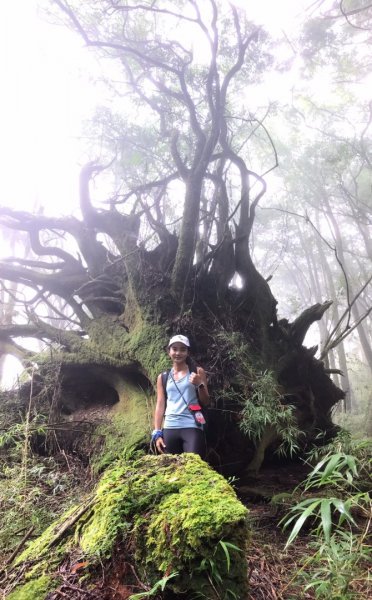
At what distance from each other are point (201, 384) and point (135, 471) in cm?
162

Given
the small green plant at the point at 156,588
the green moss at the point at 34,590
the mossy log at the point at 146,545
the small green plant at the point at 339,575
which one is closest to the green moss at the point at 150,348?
the mossy log at the point at 146,545

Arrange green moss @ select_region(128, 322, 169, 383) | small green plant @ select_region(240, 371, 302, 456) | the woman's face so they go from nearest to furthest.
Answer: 1. the woman's face
2. small green plant @ select_region(240, 371, 302, 456)
3. green moss @ select_region(128, 322, 169, 383)

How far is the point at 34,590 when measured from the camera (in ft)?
5.65

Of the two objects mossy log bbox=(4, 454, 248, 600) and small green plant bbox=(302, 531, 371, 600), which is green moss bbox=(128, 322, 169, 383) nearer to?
mossy log bbox=(4, 454, 248, 600)

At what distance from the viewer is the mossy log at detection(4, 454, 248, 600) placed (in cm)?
169

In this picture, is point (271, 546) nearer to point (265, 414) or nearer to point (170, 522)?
point (265, 414)

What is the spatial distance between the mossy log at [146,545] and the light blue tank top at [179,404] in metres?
1.76

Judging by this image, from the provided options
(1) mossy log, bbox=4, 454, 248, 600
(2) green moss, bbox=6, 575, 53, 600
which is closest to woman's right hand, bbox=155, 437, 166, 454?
(1) mossy log, bbox=4, 454, 248, 600

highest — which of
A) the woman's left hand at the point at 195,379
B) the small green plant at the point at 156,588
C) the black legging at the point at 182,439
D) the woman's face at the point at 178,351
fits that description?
Result: the woman's face at the point at 178,351

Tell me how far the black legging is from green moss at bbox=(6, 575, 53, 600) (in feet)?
7.30

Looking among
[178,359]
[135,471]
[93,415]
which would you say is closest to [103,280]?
[93,415]

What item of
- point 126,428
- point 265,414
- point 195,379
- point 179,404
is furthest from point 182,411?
point 126,428

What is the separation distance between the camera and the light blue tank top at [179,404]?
13.0 ft

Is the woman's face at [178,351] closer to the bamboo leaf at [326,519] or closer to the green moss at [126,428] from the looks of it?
the green moss at [126,428]
